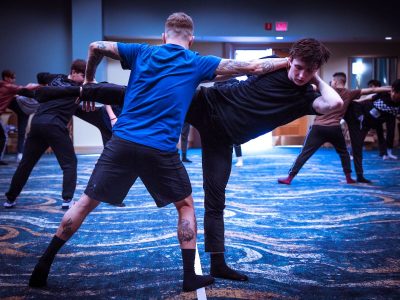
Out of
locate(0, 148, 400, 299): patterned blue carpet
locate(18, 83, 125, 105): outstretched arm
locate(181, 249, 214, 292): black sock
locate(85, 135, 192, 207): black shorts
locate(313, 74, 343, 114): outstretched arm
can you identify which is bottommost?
locate(0, 148, 400, 299): patterned blue carpet

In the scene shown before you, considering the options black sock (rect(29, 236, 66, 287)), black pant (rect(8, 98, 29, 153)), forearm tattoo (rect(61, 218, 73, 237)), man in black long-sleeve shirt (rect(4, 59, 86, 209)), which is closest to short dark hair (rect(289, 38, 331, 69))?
forearm tattoo (rect(61, 218, 73, 237))

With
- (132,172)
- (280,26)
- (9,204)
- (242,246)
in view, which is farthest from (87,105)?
(280,26)

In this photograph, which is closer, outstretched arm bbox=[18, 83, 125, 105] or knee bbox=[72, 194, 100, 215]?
knee bbox=[72, 194, 100, 215]

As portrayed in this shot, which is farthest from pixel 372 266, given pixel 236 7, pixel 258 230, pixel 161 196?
pixel 236 7

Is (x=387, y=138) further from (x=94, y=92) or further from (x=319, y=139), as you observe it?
(x=94, y=92)

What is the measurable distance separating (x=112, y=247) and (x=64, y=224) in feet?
2.93

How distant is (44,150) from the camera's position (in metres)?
4.20

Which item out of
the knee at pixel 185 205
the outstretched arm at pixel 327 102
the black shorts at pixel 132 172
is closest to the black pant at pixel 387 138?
the outstretched arm at pixel 327 102

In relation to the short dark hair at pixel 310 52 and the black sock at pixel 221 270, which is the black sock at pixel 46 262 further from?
the short dark hair at pixel 310 52

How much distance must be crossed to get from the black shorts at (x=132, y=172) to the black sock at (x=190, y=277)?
0.29 metres

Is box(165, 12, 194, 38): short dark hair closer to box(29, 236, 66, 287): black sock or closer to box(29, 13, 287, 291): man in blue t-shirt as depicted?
box(29, 13, 287, 291): man in blue t-shirt

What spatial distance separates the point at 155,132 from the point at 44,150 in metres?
2.36

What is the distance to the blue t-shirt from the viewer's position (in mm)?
2176

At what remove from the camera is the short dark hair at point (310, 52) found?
2.24 metres
